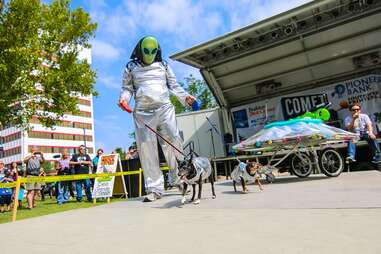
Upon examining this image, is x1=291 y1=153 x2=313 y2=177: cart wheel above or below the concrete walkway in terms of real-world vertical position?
above

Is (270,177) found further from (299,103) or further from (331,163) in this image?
(299,103)

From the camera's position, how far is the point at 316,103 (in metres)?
12.4

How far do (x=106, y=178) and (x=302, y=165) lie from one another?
4341 millimetres

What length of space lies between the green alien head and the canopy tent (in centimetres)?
497

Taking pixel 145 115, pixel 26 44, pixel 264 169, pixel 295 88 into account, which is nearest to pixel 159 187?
pixel 145 115

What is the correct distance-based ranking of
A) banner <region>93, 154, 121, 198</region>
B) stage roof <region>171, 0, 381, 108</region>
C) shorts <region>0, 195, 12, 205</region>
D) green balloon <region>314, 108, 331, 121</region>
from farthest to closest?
green balloon <region>314, 108, 331, 121</region> → stage roof <region>171, 0, 381, 108</region> → shorts <region>0, 195, 12, 205</region> → banner <region>93, 154, 121, 198</region>

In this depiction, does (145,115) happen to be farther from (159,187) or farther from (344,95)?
(344,95)

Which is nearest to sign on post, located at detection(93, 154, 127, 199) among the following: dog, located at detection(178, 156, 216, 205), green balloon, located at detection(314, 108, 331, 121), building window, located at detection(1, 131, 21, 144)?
dog, located at detection(178, 156, 216, 205)

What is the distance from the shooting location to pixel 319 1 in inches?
358

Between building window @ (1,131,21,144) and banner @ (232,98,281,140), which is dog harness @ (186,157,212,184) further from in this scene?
building window @ (1,131,21,144)

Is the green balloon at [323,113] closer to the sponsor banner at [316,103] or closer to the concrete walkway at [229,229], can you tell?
the sponsor banner at [316,103]

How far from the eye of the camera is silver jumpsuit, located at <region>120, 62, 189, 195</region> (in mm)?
5941

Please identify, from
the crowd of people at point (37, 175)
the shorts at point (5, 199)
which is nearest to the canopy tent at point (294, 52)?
the crowd of people at point (37, 175)

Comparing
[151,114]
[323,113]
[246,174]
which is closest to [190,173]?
[246,174]
